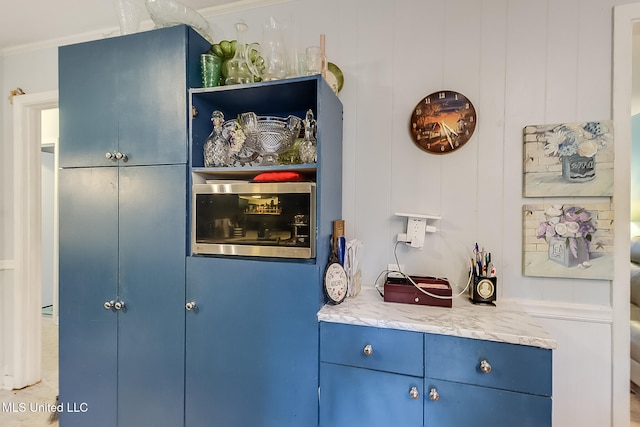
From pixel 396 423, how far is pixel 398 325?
0.35 meters

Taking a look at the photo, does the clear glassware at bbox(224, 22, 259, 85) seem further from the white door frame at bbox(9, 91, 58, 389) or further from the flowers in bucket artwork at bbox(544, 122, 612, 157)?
the white door frame at bbox(9, 91, 58, 389)

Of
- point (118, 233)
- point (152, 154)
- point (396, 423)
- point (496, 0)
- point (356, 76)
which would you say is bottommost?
point (396, 423)

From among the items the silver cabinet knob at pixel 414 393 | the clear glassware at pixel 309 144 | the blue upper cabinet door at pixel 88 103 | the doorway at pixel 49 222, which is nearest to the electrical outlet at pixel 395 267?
the silver cabinet knob at pixel 414 393

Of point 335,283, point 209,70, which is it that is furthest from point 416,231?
point 209,70

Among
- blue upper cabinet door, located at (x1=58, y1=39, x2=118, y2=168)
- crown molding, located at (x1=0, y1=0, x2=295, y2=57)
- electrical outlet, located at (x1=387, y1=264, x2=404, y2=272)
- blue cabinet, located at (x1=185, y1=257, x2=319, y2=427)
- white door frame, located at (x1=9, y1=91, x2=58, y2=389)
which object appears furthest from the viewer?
white door frame, located at (x1=9, y1=91, x2=58, y2=389)

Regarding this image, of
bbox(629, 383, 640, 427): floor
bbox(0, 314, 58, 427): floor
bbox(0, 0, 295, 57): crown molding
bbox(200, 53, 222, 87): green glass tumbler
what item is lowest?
bbox(0, 314, 58, 427): floor

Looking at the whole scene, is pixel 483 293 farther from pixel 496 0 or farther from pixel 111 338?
pixel 111 338

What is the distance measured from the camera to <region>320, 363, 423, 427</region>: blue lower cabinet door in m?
1.04

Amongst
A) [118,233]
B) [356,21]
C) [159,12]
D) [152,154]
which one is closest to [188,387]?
[118,233]

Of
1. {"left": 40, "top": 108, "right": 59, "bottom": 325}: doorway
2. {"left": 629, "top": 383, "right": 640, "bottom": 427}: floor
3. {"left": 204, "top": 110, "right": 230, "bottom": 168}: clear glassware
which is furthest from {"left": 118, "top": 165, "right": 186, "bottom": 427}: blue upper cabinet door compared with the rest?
{"left": 40, "top": 108, "right": 59, "bottom": 325}: doorway

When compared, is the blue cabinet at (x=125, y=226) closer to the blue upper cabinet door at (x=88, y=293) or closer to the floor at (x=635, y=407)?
the blue upper cabinet door at (x=88, y=293)

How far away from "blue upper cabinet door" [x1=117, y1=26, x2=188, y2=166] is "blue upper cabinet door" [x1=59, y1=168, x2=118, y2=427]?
0.22 m

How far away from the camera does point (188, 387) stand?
133 centimetres

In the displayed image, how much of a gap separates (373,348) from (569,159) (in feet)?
3.99
